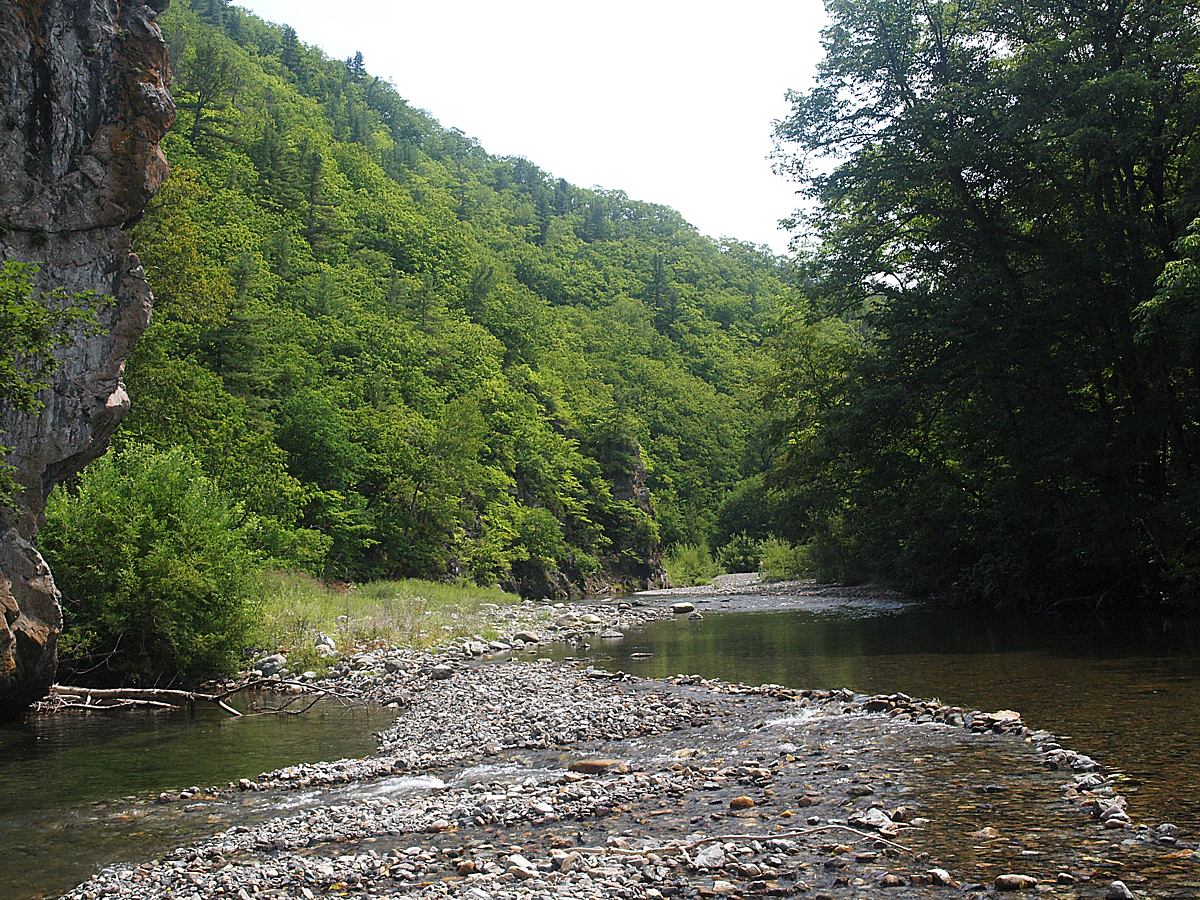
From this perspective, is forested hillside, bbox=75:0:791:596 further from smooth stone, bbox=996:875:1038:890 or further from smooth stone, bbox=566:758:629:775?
smooth stone, bbox=996:875:1038:890

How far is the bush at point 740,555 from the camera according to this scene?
78.0m

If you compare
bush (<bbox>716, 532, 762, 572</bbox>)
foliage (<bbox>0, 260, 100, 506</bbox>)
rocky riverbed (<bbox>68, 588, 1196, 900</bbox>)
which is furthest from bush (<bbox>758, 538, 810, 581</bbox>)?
foliage (<bbox>0, 260, 100, 506</bbox>)

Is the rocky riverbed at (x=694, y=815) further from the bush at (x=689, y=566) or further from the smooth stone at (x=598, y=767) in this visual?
the bush at (x=689, y=566)

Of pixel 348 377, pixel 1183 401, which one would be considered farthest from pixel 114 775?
pixel 348 377

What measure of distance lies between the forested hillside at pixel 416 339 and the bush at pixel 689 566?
3.71 metres

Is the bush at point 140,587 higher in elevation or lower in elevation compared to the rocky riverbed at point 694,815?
higher

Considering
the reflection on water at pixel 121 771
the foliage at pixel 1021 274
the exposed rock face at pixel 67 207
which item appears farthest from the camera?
the foliage at pixel 1021 274

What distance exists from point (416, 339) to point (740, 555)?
36964 millimetres

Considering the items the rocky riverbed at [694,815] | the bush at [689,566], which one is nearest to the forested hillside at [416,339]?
the bush at [689,566]

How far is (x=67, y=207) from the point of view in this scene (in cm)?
1499

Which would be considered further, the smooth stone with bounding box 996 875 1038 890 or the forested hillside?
the forested hillside

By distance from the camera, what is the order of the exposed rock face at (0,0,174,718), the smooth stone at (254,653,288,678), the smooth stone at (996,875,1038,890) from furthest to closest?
the smooth stone at (254,653,288,678) < the exposed rock face at (0,0,174,718) < the smooth stone at (996,875,1038,890)

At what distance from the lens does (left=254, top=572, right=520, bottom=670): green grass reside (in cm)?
2067

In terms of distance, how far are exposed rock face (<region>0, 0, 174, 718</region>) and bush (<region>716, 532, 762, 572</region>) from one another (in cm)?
6579
